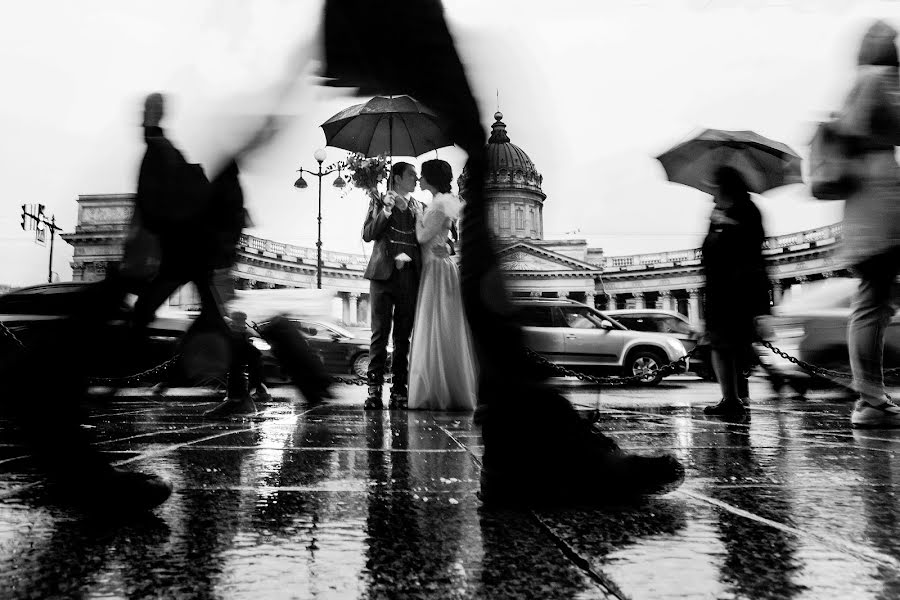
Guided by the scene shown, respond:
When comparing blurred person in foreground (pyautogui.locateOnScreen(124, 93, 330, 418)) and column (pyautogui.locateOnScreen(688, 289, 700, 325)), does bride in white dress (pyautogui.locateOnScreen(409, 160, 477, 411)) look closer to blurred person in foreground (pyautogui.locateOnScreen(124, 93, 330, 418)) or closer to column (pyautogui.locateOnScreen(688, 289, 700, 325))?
blurred person in foreground (pyautogui.locateOnScreen(124, 93, 330, 418))

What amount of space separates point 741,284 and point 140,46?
4.08m

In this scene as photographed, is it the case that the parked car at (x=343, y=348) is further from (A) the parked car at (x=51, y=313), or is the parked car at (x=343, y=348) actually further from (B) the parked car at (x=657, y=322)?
(A) the parked car at (x=51, y=313)

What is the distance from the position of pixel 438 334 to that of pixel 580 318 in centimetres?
701

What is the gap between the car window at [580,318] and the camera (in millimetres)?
11148

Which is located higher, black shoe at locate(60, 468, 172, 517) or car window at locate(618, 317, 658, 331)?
car window at locate(618, 317, 658, 331)

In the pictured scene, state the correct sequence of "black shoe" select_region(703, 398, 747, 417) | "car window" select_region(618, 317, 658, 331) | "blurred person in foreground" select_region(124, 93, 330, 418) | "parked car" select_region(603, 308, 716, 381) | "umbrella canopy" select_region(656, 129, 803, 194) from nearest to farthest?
"blurred person in foreground" select_region(124, 93, 330, 418), "black shoe" select_region(703, 398, 747, 417), "umbrella canopy" select_region(656, 129, 803, 194), "parked car" select_region(603, 308, 716, 381), "car window" select_region(618, 317, 658, 331)

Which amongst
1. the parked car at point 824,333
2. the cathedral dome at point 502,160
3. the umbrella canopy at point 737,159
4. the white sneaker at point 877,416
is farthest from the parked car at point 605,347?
the cathedral dome at point 502,160

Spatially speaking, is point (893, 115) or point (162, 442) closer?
point (162, 442)

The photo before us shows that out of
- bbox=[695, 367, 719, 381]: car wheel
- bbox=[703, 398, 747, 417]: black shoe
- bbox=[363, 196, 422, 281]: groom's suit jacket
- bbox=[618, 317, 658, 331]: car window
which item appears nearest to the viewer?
bbox=[703, 398, 747, 417]: black shoe

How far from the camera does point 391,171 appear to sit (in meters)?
4.53

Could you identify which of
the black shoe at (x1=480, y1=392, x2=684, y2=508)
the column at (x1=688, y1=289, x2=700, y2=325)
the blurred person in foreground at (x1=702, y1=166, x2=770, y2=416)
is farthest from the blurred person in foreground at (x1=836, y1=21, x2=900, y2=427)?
the column at (x1=688, y1=289, x2=700, y2=325)

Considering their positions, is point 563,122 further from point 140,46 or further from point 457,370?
point 457,370

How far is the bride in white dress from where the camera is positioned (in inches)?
176

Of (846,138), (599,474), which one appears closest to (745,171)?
(846,138)
